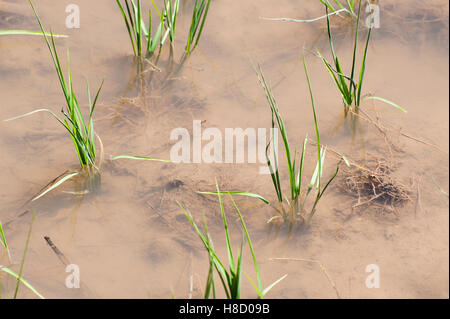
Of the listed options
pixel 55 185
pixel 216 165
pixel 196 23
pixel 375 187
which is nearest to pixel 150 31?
pixel 196 23

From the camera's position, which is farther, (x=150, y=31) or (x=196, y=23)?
(x=196, y=23)

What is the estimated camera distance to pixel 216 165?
2281mm

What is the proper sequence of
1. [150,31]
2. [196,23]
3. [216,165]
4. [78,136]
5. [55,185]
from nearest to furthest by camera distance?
[78,136] < [55,185] < [216,165] < [150,31] < [196,23]

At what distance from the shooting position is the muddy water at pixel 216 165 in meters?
1.98

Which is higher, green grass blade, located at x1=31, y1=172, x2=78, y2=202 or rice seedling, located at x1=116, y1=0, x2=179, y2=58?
rice seedling, located at x1=116, y1=0, x2=179, y2=58

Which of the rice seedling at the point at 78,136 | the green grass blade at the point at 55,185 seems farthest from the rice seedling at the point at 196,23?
the green grass blade at the point at 55,185

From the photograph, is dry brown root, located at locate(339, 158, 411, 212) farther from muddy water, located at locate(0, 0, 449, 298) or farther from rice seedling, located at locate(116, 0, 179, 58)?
rice seedling, located at locate(116, 0, 179, 58)

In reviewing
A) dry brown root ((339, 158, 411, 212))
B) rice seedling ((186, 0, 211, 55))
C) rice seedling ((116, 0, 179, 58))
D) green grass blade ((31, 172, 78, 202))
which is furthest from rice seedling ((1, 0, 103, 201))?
dry brown root ((339, 158, 411, 212))

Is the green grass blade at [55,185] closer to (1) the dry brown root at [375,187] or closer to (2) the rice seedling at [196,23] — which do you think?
(2) the rice seedling at [196,23]

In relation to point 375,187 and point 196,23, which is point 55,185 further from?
point 375,187

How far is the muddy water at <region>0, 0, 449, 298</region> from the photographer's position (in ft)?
6.49

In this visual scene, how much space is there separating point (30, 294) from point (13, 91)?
1030 millimetres

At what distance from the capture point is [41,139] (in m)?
2.37
